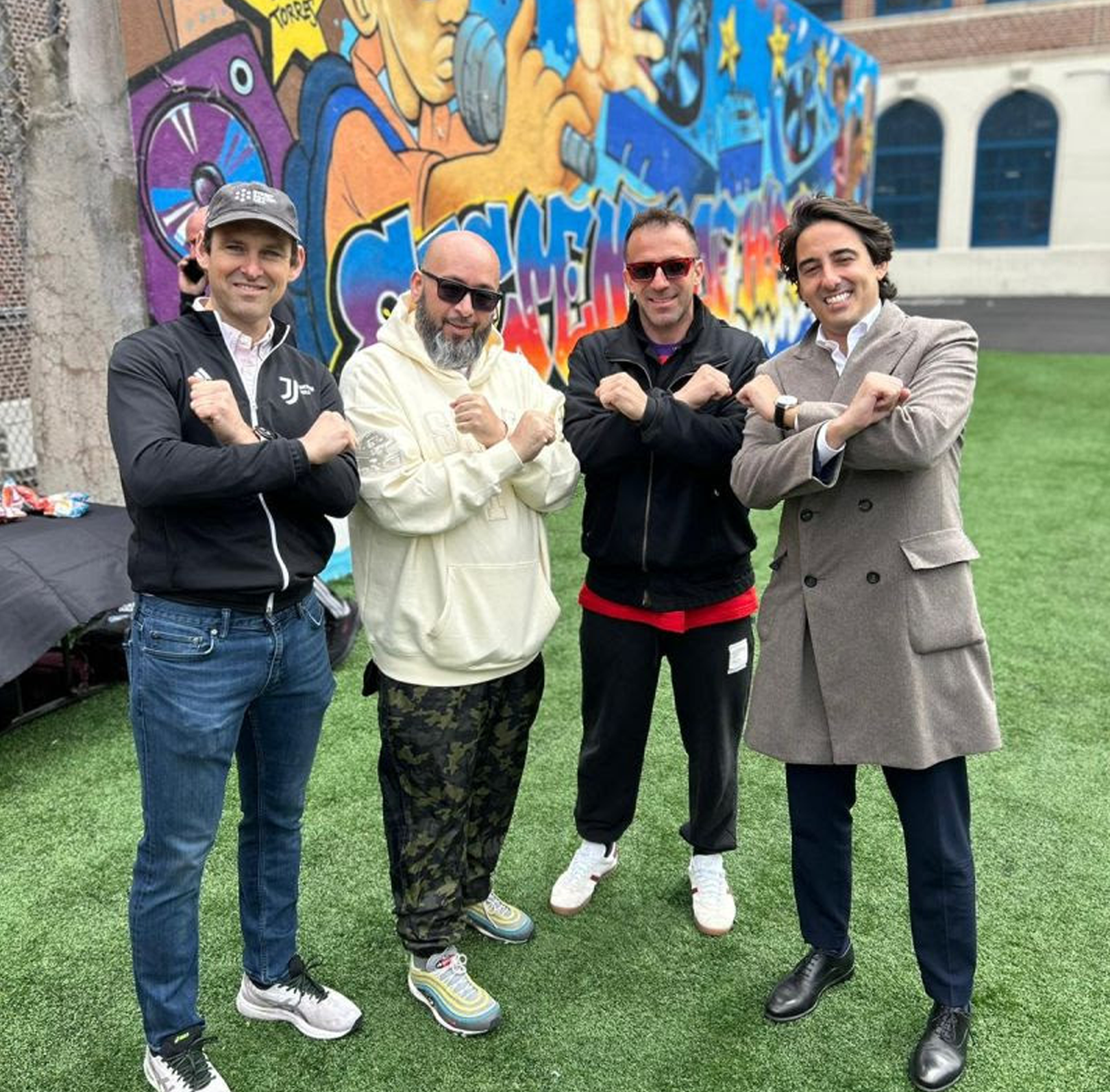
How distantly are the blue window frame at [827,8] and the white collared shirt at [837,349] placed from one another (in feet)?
105

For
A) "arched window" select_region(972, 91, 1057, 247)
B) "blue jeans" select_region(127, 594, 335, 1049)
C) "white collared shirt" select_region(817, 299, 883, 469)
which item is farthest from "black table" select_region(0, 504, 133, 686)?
"arched window" select_region(972, 91, 1057, 247)

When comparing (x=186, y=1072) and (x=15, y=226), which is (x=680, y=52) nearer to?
(x=15, y=226)

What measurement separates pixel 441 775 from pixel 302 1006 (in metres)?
0.71

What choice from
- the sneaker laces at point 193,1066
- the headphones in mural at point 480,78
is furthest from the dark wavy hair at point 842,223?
the headphones in mural at point 480,78

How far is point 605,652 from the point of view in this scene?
118 inches

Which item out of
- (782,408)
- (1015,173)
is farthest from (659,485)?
(1015,173)

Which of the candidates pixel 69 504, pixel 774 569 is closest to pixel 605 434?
pixel 774 569

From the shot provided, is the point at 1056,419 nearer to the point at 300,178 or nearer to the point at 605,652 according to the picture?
the point at 300,178

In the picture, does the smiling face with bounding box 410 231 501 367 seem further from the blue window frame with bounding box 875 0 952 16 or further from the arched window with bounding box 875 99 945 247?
the blue window frame with bounding box 875 0 952 16

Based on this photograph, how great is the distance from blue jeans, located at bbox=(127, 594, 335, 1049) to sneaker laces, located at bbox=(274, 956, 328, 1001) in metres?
0.33

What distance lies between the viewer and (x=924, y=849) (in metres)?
2.40

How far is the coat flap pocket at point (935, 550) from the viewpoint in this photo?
2.29 metres

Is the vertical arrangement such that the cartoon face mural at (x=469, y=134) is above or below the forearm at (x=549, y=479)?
above

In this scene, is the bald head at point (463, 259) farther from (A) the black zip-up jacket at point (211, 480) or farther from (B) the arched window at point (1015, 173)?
(B) the arched window at point (1015, 173)
